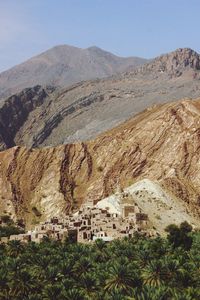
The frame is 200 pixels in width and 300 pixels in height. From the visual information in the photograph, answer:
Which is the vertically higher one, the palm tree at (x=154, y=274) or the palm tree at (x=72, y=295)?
the palm tree at (x=154, y=274)

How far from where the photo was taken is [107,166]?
502 ft

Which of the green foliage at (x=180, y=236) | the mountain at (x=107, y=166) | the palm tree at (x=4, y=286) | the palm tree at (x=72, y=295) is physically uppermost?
the mountain at (x=107, y=166)

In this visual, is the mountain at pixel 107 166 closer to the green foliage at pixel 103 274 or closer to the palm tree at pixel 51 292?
the green foliage at pixel 103 274

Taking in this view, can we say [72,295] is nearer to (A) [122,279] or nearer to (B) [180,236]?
(A) [122,279]

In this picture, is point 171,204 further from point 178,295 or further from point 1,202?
point 178,295

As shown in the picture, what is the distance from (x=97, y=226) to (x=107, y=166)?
54190 millimetres

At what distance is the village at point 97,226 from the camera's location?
96.8 m

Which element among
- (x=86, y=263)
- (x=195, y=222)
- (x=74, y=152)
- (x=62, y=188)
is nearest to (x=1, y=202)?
(x=62, y=188)

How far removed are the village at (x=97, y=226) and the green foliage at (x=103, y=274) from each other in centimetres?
1841

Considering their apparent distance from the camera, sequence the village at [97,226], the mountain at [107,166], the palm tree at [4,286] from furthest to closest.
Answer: the mountain at [107,166], the village at [97,226], the palm tree at [4,286]

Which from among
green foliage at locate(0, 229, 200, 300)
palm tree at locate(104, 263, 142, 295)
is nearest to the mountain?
green foliage at locate(0, 229, 200, 300)

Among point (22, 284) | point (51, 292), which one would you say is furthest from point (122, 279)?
point (22, 284)

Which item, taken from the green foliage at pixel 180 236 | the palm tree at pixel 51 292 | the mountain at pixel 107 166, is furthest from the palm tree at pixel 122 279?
the mountain at pixel 107 166

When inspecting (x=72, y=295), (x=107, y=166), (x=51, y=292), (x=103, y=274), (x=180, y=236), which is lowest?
(x=72, y=295)
